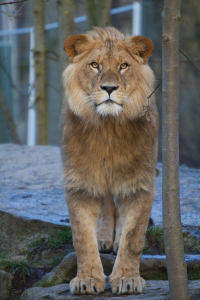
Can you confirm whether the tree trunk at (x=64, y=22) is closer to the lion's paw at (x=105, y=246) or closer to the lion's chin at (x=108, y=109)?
the lion's paw at (x=105, y=246)

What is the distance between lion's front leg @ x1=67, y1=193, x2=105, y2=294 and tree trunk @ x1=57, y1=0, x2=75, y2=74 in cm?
459

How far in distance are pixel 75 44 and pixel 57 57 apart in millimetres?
5982

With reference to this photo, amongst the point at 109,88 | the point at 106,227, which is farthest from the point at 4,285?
the point at 109,88

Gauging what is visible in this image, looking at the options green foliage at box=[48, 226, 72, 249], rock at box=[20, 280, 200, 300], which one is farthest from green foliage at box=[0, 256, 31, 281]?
rock at box=[20, 280, 200, 300]

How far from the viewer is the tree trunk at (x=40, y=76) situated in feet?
29.0

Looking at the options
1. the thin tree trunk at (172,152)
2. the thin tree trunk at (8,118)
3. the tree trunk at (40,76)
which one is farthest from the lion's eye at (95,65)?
the thin tree trunk at (8,118)

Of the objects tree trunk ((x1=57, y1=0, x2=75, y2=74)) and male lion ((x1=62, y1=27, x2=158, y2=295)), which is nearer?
male lion ((x1=62, y1=27, x2=158, y2=295))

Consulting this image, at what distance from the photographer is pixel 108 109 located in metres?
3.07

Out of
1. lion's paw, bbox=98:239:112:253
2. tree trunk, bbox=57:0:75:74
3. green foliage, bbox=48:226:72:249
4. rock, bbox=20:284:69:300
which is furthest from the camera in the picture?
tree trunk, bbox=57:0:75:74

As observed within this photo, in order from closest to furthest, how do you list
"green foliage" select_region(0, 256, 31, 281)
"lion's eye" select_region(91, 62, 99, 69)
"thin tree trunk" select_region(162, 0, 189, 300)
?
"thin tree trunk" select_region(162, 0, 189, 300) → "lion's eye" select_region(91, 62, 99, 69) → "green foliage" select_region(0, 256, 31, 281)

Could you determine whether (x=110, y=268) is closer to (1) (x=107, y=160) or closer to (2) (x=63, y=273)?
(2) (x=63, y=273)

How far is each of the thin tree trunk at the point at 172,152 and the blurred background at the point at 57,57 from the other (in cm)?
595

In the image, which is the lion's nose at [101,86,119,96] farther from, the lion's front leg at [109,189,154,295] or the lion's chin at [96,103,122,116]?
the lion's front leg at [109,189,154,295]

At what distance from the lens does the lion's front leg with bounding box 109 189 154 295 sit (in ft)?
10.0
